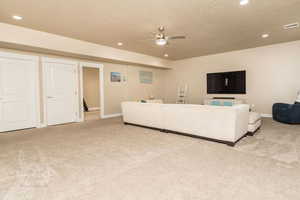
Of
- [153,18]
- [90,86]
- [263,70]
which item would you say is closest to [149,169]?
[153,18]

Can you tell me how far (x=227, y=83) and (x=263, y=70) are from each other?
4.27 ft

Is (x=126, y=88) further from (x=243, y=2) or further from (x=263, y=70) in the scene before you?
(x=263, y=70)

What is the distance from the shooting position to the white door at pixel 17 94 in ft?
13.8

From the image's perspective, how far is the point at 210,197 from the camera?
1.56 m

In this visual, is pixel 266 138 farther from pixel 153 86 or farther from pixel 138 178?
pixel 153 86

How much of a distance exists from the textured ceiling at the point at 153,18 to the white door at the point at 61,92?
48.6 inches

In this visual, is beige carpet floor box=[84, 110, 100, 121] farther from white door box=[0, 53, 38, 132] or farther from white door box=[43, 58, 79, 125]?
white door box=[0, 53, 38, 132]

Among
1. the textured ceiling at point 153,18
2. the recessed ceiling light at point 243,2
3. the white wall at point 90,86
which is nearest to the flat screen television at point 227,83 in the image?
the textured ceiling at point 153,18

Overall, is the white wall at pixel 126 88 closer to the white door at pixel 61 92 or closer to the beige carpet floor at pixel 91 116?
the beige carpet floor at pixel 91 116

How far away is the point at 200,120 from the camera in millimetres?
3365

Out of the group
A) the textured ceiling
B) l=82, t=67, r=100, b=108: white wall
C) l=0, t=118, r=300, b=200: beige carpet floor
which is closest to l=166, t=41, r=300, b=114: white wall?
the textured ceiling

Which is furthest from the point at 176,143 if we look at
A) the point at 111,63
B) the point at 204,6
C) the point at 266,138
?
the point at 111,63

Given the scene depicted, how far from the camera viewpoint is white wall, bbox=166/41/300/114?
17.6 ft

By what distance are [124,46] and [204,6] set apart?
10.8 ft
